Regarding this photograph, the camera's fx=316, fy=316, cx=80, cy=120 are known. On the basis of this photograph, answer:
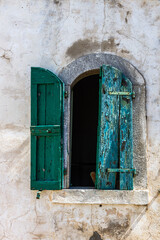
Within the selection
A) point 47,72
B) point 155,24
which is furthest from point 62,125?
point 155,24

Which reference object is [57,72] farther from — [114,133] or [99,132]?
[114,133]

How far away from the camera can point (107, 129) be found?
3873 millimetres

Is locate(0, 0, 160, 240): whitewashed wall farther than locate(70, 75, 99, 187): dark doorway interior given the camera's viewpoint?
No

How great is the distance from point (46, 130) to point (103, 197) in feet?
3.52

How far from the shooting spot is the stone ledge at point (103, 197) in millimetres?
3848

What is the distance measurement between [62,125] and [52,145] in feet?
0.91

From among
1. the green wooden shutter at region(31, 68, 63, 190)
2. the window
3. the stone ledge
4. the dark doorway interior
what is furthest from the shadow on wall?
the dark doorway interior

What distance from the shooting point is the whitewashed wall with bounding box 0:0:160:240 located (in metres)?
3.89

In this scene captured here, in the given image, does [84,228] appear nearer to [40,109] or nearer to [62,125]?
[62,125]

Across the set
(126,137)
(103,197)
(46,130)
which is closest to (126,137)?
(126,137)

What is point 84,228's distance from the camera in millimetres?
3896

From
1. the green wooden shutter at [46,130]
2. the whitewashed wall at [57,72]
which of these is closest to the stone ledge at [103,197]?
the whitewashed wall at [57,72]

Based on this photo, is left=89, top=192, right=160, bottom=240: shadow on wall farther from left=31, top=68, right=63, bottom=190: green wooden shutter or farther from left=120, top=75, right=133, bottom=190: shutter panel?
left=31, top=68, right=63, bottom=190: green wooden shutter

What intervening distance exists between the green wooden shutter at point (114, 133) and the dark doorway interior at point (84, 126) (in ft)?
9.83
